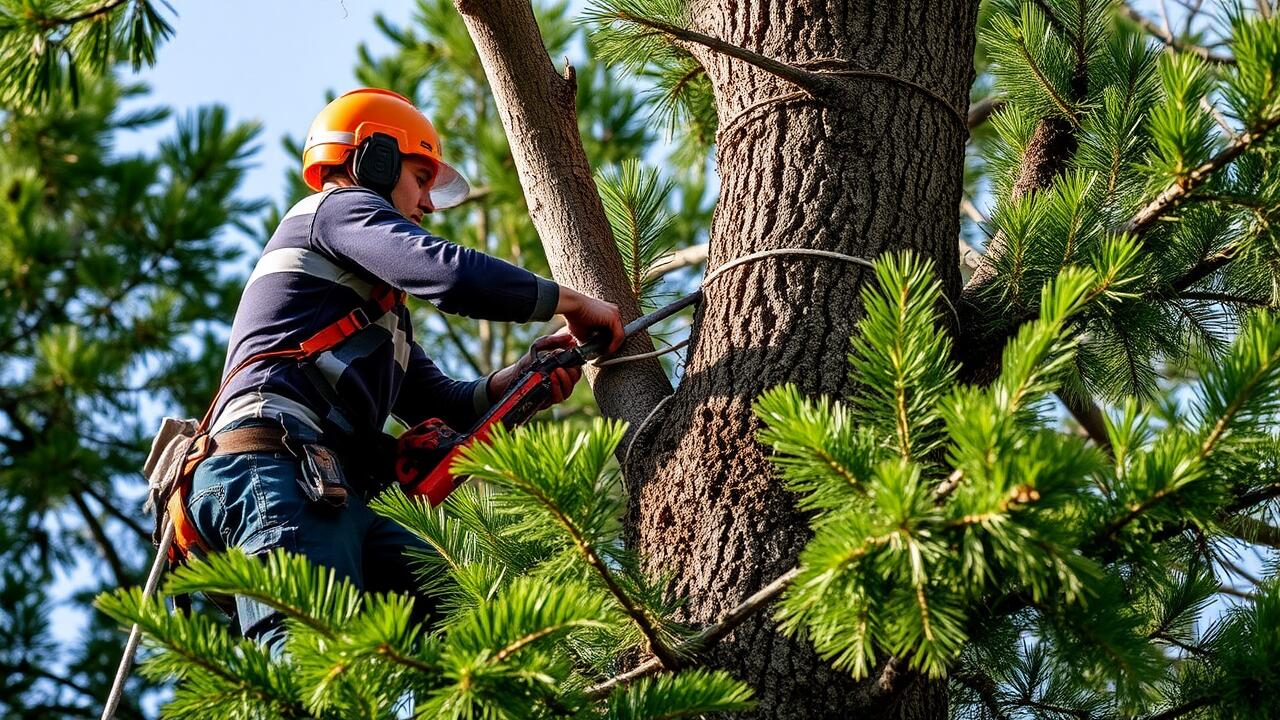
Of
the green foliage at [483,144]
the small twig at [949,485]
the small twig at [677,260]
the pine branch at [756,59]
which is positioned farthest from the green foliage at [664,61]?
the green foliage at [483,144]

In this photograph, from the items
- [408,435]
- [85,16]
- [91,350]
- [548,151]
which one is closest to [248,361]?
[408,435]

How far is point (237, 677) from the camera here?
1574 millimetres

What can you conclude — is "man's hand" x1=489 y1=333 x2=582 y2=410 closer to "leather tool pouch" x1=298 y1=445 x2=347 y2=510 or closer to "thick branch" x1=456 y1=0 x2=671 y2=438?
"thick branch" x1=456 y1=0 x2=671 y2=438

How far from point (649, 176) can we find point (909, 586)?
4.98ft

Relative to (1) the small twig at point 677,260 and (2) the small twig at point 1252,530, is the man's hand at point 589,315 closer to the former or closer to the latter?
(1) the small twig at point 677,260

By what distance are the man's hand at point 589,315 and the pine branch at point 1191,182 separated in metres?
0.95

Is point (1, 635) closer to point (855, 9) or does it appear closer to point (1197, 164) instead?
point (855, 9)

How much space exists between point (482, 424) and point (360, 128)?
76 centimetres

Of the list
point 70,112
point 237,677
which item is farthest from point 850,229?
point 70,112

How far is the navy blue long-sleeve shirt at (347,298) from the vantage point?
255 cm

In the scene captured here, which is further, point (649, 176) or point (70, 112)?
point (70, 112)

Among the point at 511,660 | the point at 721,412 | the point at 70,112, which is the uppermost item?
the point at 70,112

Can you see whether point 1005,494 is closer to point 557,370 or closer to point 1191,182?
point 1191,182

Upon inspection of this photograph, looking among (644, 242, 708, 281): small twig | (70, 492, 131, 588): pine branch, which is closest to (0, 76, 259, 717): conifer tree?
(70, 492, 131, 588): pine branch
